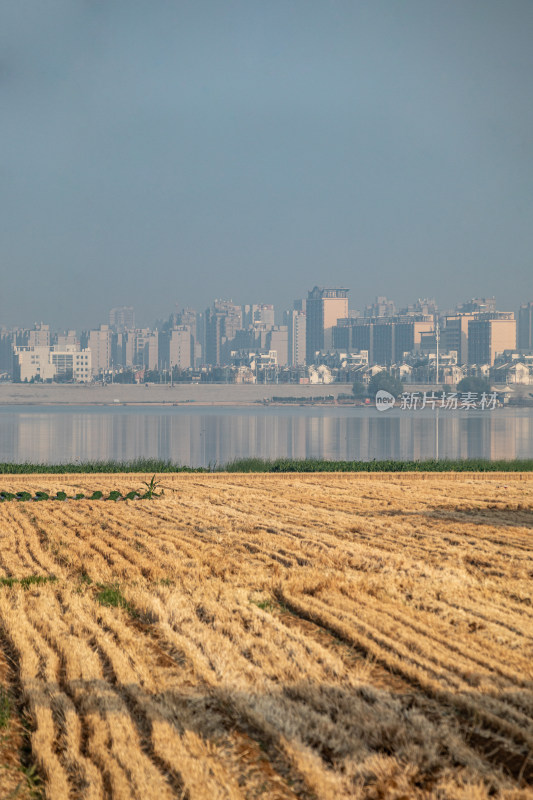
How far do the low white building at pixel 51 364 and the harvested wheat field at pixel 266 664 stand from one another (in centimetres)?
13195

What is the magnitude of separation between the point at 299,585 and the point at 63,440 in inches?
1111

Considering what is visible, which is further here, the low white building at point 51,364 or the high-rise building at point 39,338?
the high-rise building at point 39,338

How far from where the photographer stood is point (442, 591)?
4609 millimetres

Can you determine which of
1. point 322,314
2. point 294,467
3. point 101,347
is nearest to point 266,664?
point 294,467

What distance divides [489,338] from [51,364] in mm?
70343

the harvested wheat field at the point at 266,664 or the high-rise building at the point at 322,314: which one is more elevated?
the high-rise building at the point at 322,314

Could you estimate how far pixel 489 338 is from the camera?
137 m

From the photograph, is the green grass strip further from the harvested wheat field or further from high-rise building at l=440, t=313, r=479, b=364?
high-rise building at l=440, t=313, r=479, b=364

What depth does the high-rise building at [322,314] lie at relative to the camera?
179125mm

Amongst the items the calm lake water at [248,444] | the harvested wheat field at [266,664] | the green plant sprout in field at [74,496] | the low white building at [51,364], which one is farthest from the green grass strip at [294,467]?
the low white building at [51,364]

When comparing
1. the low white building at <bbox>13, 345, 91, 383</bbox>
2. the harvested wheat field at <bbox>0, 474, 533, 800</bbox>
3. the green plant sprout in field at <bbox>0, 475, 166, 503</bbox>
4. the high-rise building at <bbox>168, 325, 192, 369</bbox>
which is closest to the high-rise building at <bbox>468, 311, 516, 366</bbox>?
the high-rise building at <bbox>168, 325, 192, 369</bbox>

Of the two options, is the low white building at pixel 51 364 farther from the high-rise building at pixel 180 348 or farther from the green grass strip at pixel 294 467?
the green grass strip at pixel 294 467

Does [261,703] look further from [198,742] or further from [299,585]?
[299,585]

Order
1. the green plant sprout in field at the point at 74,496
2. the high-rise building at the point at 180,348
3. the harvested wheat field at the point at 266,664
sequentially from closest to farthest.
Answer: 1. the harvested wheat field at the point at 266,664
2. the green plant sprout in field at the point at 74,496
3. the high-rise building at the point at 180,348
